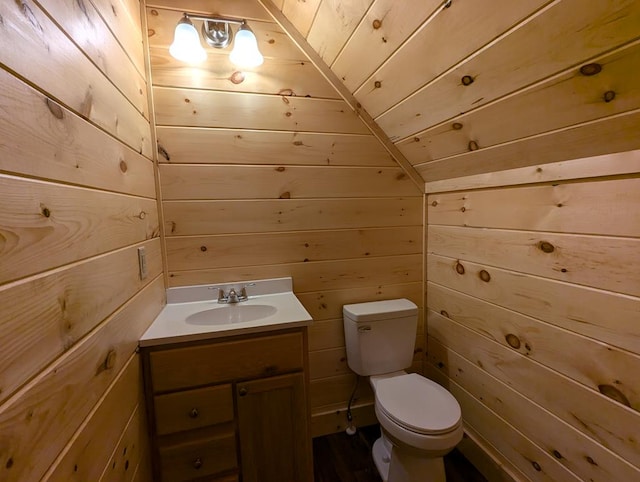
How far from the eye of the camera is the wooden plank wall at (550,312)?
0.92 metres

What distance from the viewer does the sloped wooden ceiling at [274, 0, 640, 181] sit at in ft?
2.49

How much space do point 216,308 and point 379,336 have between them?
89cm

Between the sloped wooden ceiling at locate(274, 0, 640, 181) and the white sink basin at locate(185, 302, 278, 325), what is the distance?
1168 millimetres

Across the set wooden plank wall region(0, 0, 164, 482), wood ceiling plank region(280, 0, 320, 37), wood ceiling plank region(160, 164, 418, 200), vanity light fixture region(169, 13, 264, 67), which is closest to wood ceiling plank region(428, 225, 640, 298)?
wood ceiling plank region(160, 164, 418, 200)

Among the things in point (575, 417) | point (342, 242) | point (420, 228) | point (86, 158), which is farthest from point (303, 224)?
point (575, 417)

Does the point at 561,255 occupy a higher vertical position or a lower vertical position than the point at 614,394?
higher

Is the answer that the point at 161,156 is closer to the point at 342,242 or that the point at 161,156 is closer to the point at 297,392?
the point at 342,242

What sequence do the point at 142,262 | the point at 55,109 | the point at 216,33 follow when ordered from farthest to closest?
the point at 216,33 < the point at 142,262 < the point at 55,109

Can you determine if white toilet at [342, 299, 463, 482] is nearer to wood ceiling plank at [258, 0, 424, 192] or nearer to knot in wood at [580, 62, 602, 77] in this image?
wood ceiling plank at [258, 0, 424, 192]

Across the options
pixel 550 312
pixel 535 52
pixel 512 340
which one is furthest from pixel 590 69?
pixel 512 340

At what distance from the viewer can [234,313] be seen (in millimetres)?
1522

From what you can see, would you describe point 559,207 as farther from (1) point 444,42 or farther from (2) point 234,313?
(2) point 234,313

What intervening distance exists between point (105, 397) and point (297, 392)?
73 cm

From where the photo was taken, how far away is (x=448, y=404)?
1332 mm
